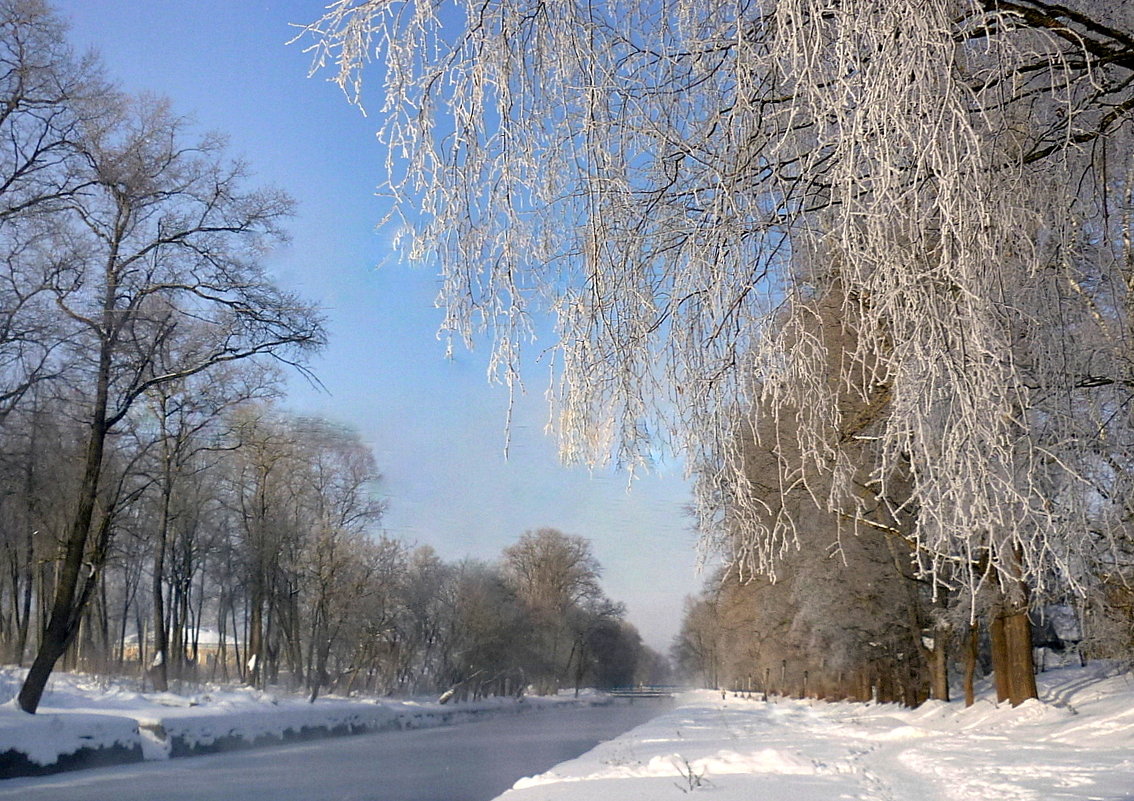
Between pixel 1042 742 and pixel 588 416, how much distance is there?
10.5 meters

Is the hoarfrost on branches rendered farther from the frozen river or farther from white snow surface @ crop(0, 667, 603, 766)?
white snow surface @ crop(0, 667, 603, 766)

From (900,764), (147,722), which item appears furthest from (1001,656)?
(147,722)

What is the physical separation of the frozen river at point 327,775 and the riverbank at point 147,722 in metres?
0.36

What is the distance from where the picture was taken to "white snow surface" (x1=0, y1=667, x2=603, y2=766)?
522 inches

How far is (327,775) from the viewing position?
14.3m

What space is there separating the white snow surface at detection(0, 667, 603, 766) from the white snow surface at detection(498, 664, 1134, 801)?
726cm

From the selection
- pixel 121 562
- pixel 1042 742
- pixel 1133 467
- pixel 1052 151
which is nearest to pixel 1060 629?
pixel 1042 742

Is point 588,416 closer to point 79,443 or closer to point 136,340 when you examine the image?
point 136,340

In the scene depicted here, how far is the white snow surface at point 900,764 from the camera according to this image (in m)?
7.47

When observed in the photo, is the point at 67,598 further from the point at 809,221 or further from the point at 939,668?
the point at 939,668

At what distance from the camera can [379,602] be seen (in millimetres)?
33781

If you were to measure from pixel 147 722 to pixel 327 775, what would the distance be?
4.63 metres

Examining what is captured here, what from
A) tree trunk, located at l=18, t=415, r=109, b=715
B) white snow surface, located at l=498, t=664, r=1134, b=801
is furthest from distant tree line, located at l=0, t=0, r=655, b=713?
white snow surface, located at l=498, t=664, r=1134, b=801

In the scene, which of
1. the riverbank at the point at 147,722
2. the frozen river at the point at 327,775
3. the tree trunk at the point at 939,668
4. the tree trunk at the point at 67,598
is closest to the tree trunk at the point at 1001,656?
the tree trunk at the point at 939,668
